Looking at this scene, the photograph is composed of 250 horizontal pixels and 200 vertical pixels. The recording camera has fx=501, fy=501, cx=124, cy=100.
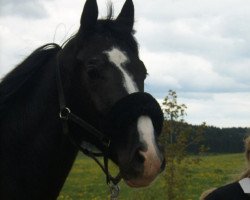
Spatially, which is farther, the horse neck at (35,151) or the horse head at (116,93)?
the horse neck at (35,151)

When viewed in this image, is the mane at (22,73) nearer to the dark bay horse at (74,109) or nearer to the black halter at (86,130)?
the dark bay horse at (74,109)

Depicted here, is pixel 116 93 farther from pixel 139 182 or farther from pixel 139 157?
pixel 139 182

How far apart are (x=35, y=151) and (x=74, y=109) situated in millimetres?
423

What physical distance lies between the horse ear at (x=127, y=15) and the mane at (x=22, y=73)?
60 centimetres

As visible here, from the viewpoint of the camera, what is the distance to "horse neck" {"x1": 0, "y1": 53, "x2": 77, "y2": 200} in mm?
→ 3660

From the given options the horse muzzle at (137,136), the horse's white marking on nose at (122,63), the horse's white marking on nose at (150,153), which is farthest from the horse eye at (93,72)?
the horse's white marking on nose at (150,153)

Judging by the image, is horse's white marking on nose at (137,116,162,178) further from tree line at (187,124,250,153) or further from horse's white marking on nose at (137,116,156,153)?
tree line at (187,124,250,153)

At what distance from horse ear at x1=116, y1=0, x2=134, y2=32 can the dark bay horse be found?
0.03 meters

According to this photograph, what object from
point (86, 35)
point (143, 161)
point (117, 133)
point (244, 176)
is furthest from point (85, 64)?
point (244, 176)

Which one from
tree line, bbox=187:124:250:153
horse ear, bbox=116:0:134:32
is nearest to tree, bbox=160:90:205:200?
horse ear, bbox=116:0:134:32

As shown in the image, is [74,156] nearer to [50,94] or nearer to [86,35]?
[50,94]

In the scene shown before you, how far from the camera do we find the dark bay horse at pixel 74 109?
3408 mm

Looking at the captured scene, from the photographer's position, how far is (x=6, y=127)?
3.83m

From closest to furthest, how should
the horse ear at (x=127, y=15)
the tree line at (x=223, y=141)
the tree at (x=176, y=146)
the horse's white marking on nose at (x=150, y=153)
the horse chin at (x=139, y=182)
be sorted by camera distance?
1. the horse's white marking on nose at (x=150, y=153)
2. the horse chin at (x=139, y=182)
3. the horse ear at (x=127, y=15)
4. the tree at (x=176, y=146)
5. the tree line at (x=223, y=141)
